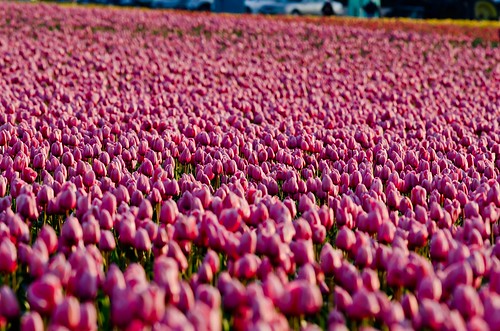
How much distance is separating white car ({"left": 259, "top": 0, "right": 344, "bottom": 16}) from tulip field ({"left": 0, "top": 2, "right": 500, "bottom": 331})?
25088mm

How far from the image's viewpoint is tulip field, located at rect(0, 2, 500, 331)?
2.95 m

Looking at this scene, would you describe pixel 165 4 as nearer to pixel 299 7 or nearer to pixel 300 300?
pixel 299 7

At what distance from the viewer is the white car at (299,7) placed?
39.8 meters

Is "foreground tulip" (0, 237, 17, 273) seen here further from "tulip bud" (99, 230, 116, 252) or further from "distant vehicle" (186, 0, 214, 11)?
"distant vehicle" (186, 0, 214, 11)

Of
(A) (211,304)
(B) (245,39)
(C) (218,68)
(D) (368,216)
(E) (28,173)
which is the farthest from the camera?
(B) (245,39)

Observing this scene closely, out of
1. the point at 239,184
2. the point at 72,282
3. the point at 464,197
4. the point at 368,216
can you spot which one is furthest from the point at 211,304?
the point at 464,197

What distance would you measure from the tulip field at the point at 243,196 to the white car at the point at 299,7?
2509 cm

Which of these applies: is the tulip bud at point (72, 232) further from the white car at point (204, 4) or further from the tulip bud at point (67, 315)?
the white car at point (204, 4)

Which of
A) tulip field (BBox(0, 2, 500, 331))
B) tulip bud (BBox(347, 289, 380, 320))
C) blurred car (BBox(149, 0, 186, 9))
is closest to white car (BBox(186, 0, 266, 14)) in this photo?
blurred car (BBox(149, 0, 186, 9))

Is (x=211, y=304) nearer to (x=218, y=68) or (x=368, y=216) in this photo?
(x=368, y=216)

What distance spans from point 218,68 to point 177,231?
10.4 m

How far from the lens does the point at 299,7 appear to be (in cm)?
4038

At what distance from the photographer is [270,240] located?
11.8 ft

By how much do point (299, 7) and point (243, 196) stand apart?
120 feet
